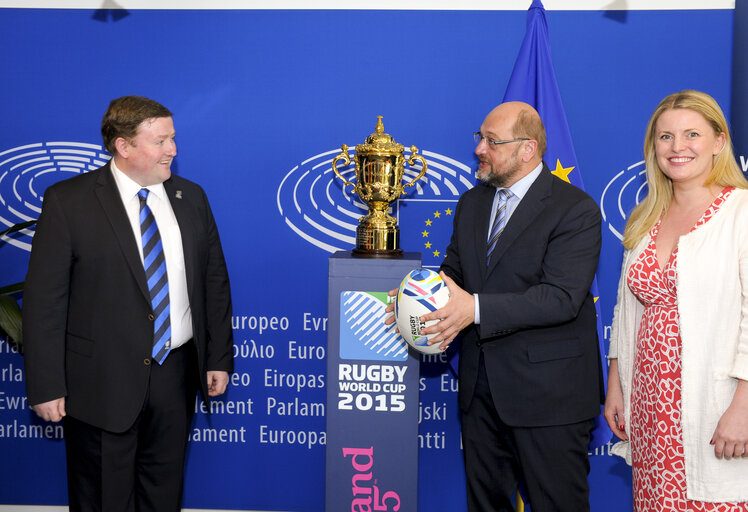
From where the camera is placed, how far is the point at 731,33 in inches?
116

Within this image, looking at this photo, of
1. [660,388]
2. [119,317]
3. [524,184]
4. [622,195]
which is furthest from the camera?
[622,195]

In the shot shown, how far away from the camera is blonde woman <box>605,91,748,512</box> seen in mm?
1798

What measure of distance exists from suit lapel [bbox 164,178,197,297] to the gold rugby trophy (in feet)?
2.13

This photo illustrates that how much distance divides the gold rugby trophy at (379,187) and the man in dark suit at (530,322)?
45 cm

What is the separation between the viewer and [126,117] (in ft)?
7.24

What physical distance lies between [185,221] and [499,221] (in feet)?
3.59

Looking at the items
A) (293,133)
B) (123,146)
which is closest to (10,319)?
(123,146)

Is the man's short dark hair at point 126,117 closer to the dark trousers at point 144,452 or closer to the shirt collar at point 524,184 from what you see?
the dark trousers at point 144,452

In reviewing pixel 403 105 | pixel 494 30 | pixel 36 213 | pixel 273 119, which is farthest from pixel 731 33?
pixel 36 213

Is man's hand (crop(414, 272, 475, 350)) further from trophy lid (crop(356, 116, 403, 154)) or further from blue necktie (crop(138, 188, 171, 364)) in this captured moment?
blue necktie (crop(138, 188, 171, 364))

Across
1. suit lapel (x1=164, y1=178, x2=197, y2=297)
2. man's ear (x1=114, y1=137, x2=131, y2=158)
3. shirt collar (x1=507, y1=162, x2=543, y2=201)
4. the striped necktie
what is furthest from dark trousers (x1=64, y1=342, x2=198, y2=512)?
shirt collar (x1=507, y1=162, x2=543, y2=201)

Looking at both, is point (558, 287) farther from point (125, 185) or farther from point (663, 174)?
point (125, 185)

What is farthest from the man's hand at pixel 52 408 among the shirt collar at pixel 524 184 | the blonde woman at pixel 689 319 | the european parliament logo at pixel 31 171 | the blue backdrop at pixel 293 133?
the blonde woman at pixel 689 319

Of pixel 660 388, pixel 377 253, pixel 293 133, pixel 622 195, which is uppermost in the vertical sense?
pixel 293 133
